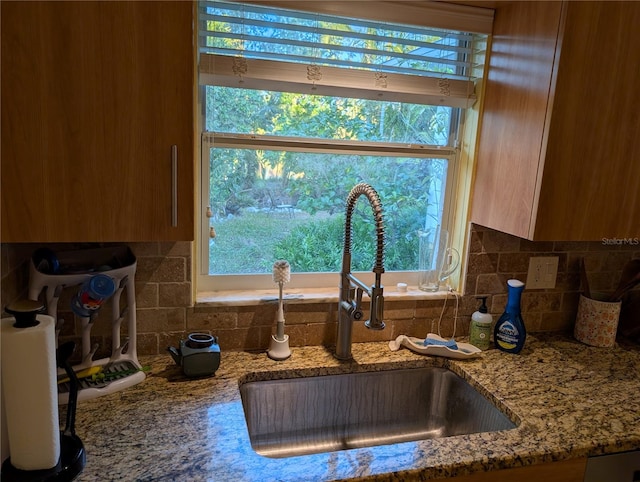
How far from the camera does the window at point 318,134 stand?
4.81 ft

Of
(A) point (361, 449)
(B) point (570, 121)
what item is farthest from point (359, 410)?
(B) point (570, 121)

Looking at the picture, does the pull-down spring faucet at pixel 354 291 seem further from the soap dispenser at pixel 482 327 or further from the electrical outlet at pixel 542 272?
the electrical outlet at pixel 542 272

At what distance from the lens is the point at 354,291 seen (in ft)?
4.96

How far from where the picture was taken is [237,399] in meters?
1.26

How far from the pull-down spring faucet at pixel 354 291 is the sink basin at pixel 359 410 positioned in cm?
13

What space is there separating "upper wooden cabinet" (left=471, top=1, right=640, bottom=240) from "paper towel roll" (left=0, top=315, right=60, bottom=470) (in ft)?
4.15

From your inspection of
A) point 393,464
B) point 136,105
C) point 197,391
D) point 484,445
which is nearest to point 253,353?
point 197,391

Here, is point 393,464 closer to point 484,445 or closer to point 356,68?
point 484,445

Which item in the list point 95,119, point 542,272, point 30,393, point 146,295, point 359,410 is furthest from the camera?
point 542,272

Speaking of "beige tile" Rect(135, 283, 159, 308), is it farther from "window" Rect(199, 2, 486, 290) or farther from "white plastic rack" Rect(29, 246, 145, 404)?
"window" Rect(199, 2, 486, 290)

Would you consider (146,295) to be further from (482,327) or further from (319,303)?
(482,327)

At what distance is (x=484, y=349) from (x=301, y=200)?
0.82m

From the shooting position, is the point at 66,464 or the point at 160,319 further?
the point at 160,319

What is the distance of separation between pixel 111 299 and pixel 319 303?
2.11 feet
